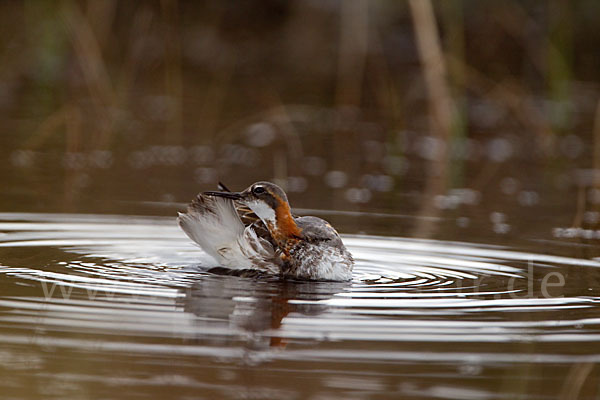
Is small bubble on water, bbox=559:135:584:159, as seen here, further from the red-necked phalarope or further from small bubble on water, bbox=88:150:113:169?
the red-necked phalarope

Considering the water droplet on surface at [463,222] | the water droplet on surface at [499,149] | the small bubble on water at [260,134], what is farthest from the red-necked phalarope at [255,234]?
the small bubble on water at [260,134]

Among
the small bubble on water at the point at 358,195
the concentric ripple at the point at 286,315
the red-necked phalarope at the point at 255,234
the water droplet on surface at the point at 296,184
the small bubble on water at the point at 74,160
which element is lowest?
the concentric ripple at the point at 286,315

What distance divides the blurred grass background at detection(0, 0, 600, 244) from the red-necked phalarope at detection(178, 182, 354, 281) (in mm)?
1636

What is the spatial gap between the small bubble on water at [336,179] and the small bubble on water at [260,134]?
227 cm

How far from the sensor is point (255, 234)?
296 inches

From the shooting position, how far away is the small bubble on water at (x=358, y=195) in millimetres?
10430

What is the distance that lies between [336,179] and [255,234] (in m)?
4.16

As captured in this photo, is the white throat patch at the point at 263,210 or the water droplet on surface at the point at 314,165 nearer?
the white throat patch at the point at 263,210

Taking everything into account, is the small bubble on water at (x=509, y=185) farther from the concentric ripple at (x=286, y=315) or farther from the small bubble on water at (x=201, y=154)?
the small bubble on water at (x=201, y=154)

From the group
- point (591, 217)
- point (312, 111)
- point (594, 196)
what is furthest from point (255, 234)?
point (312, 111)

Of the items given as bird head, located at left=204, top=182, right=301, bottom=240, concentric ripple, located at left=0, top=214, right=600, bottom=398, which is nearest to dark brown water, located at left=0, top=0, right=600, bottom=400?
concentric ripple, located at left=0, top=214, right=600, bottom=398

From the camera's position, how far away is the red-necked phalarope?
7.27 metres

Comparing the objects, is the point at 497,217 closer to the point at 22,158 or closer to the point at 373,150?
the point at 373,150

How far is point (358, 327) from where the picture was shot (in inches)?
222
